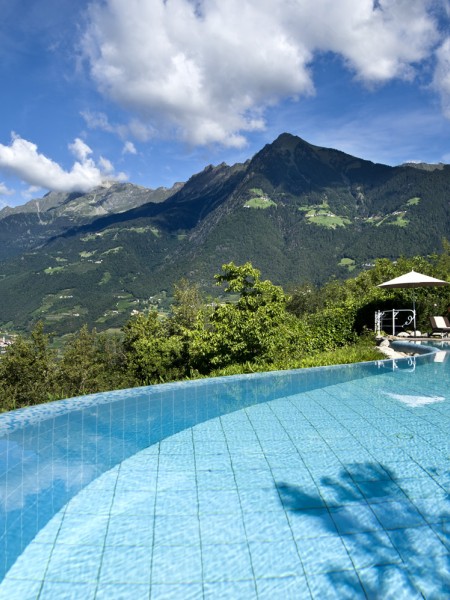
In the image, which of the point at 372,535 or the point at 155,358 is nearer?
the point at 372,535

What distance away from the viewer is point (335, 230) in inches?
7269

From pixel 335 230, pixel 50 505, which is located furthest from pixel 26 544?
pixel 335 230

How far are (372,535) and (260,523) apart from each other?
1073 mm

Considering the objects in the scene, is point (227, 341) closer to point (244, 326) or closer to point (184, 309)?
point (244, 326)

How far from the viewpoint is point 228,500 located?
4672 mm

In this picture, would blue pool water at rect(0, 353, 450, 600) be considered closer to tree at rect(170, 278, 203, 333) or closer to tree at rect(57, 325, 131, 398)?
tree at rect(57, 325, 131, 398)

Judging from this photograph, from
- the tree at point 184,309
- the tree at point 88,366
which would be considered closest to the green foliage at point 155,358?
the tree at point 88,366

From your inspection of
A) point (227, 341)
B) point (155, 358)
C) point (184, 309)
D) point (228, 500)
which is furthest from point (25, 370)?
point (228, 500)

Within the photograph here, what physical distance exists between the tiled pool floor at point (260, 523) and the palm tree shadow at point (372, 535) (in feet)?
0.04

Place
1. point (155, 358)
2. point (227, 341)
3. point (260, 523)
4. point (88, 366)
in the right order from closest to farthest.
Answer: point (260, 523), point (227, 341), point (155, 358), point (88, 366)

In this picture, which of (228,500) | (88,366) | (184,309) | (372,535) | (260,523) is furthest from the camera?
(184,309)

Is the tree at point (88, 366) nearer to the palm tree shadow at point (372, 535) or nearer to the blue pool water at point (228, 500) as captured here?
the blue pool water at point (228, 500)

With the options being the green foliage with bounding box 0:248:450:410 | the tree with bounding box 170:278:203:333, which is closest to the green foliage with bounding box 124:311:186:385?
the green foliage with bounding box 0:248:450:410

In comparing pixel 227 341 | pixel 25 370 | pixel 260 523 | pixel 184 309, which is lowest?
pixel 25 370
